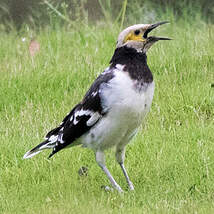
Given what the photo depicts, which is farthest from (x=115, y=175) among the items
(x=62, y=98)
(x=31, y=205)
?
(x=62, y=98)

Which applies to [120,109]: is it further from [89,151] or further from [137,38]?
[89,151]

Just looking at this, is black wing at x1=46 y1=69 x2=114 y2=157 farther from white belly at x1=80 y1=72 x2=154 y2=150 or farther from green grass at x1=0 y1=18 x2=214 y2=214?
green grass at x1=0 y1=18 x2=214 y2=214

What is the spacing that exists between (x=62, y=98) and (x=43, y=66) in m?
0.91

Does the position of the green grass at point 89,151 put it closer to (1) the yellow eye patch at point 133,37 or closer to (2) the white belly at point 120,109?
(2) the white belly at point 120,109

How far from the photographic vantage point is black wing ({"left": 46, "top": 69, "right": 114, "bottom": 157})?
19.0ft

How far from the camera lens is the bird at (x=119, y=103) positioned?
559cm

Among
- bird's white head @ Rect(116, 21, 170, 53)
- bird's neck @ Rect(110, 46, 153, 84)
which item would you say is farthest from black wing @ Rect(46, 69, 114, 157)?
bird's white head @ Rect(116, 21, 170, 53)

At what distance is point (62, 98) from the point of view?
321 inches

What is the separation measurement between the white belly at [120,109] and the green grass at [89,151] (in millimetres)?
494

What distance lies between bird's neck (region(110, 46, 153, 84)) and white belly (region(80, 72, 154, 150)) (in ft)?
0.19

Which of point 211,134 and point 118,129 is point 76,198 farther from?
point 211,134

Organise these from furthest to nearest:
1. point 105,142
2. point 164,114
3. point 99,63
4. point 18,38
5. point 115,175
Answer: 1. point 18,38
2. point 99,63
3. point 164,114
4. point 115,175
5. point 105,142

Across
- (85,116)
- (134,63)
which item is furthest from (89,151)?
(134,63)

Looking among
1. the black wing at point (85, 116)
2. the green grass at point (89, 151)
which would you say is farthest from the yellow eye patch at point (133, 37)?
the green grass at point (89, 151)
